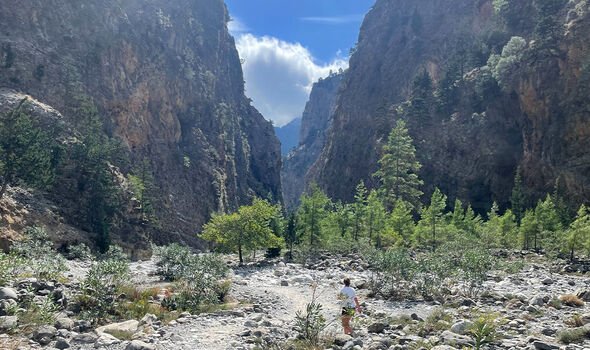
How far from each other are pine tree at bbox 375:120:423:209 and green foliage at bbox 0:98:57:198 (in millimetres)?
48825

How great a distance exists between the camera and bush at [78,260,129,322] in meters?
15.1

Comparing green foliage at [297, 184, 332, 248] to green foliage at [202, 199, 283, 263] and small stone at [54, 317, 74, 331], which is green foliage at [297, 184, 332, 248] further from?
small stone at [54, 317, 74, 331]

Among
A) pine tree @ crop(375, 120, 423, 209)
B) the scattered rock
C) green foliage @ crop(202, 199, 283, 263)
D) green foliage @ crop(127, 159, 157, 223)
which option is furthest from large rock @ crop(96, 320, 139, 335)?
pine tree @ crop(375, 120, 423, 209)

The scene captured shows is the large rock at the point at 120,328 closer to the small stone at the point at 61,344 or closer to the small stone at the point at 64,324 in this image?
the small stone at the point at 64,324

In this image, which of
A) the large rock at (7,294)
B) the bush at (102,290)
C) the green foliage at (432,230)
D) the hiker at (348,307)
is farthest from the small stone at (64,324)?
the green foliage at (432,230)

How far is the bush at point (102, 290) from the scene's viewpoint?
49.6ft

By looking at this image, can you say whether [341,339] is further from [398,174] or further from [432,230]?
[398,174]

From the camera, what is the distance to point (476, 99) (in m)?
90.2

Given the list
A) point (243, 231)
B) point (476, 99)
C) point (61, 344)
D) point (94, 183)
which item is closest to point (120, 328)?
point (61, 344)

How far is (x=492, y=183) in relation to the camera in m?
78.0

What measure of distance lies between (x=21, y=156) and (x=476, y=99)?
82762 millimetres

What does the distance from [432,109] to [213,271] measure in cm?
8630

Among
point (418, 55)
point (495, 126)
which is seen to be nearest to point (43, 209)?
point (495, 126)

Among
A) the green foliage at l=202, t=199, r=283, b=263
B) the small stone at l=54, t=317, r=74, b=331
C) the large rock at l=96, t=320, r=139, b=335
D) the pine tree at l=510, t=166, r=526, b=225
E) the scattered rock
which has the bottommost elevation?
the large rock at l=96, t=320, r=139, b=335
